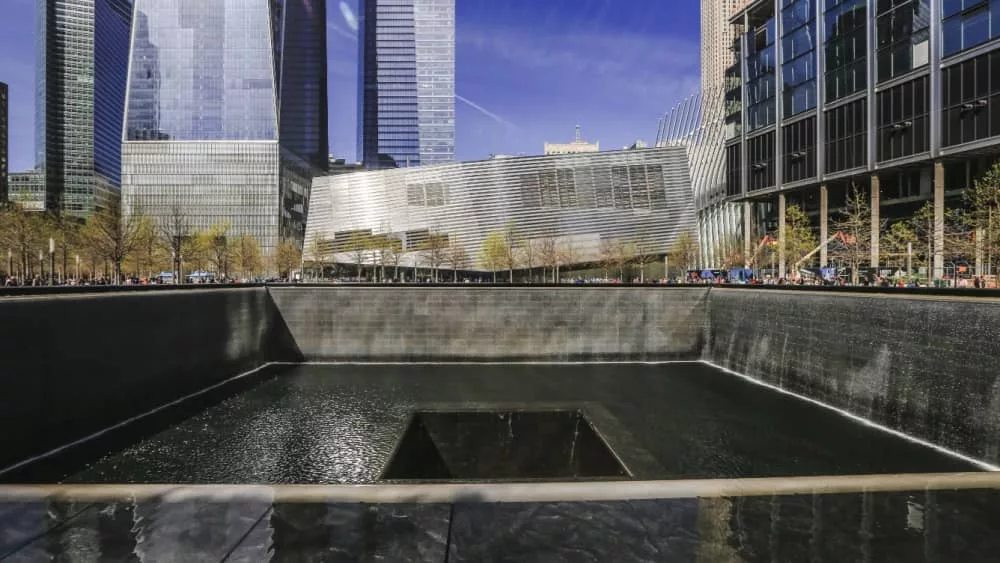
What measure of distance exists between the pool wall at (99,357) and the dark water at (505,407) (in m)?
1.79

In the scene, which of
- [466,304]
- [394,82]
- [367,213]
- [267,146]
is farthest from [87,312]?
[394,82]

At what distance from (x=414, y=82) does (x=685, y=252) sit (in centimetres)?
12917

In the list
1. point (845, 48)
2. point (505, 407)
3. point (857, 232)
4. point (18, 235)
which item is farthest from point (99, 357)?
point (845, 48)

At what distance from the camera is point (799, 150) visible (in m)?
54.2

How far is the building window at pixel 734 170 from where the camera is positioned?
64.1 metres

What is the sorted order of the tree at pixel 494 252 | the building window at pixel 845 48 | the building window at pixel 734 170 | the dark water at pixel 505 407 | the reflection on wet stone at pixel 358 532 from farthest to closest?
the tree at pixel 494 252
the building window at pixel 734 170
the building window at pixel 845 48
the dark water at pixel 505 407
the reflection on wet stone at pixel 358 532

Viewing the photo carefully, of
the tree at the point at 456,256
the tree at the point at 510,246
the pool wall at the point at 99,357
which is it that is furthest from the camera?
the tree at the point at 456,256

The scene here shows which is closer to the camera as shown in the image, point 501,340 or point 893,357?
point 893,357

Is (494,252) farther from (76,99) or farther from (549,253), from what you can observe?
(76,99)

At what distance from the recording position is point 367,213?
9350 centimetres

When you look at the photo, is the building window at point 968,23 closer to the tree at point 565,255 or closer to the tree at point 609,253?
the tree at point 609,253

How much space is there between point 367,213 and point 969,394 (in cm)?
8698

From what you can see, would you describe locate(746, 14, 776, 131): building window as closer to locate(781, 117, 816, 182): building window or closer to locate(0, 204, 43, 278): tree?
locate(781, 117, 816, 182): building window

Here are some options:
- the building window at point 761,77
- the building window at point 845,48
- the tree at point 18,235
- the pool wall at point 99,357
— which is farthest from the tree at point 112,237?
the building window at point 761,77
